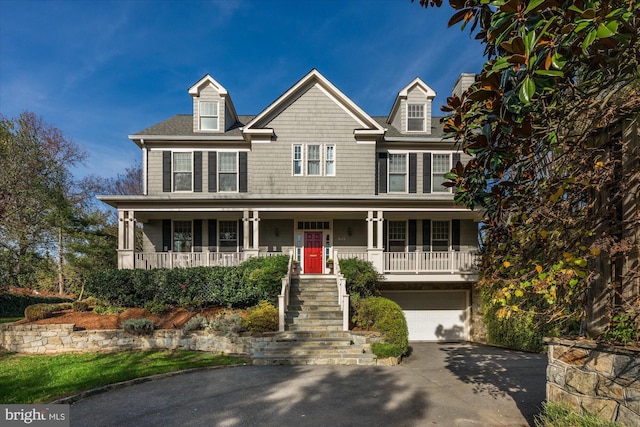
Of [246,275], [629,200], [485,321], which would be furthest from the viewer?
[485,321]

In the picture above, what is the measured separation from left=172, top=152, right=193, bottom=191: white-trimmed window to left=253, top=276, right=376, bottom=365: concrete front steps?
22.9 ft

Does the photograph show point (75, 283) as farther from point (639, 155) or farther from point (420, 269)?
point (639, 155)

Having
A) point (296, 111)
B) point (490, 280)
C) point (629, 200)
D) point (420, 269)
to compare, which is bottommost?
point (420, 269)

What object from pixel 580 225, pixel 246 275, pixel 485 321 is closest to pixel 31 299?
pixel 246 275

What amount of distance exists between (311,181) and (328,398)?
9295mm

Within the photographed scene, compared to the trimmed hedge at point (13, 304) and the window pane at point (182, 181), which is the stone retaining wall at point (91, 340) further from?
the trimmed hedge at point (13, 304)

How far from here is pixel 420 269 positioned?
42.9 ft

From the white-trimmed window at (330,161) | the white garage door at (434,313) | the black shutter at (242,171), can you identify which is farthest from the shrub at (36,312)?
the white garage door at (434,313)

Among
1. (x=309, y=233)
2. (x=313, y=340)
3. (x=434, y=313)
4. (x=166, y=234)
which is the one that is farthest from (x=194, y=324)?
(x=434, y=313)

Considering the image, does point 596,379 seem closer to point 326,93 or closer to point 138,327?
point 138,327

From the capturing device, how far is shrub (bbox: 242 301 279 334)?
938 cm

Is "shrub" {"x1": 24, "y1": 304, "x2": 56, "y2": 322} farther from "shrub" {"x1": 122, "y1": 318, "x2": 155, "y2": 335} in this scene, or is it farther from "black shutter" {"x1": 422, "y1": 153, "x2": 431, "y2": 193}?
"black shutter" {"x1": 422, "y1": 153, "x2": 431, "y2": 193}

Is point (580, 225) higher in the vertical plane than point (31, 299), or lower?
higher

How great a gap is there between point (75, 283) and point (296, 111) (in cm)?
1985
